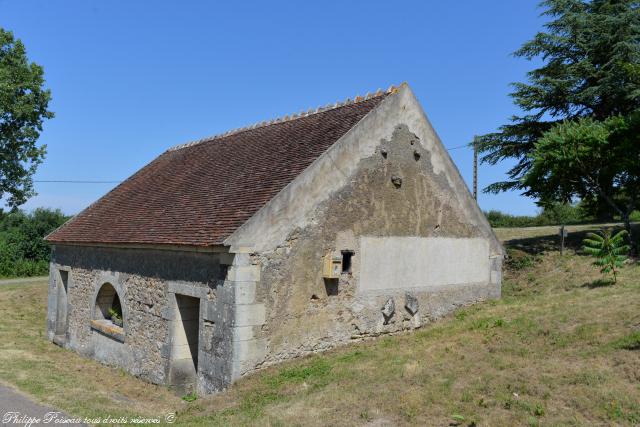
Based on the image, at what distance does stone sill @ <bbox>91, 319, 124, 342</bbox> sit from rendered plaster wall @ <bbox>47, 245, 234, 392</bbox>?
5.8 inches

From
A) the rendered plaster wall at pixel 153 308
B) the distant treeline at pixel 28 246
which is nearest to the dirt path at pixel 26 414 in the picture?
the rendered plaster wall at pixel 153 308

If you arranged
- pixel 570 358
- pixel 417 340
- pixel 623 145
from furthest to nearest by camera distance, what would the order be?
pixel 623 145 < pixel 417 340 < pixel 570 358

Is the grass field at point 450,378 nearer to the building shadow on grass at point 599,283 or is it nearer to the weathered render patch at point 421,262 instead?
the building shadow on grass at point 599,283

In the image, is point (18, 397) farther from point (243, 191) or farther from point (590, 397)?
point (590, 397)

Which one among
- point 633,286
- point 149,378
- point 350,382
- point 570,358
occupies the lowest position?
point 149,378

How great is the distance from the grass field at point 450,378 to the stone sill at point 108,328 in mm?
806

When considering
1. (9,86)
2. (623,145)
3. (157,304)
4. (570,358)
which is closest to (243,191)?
(157,304)

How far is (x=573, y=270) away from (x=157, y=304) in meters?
11.5

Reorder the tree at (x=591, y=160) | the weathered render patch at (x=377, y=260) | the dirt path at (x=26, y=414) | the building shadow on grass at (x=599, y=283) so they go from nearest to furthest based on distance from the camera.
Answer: the dirt path at (x=26, y=414)
the weathered render patch at (x=377, y=260)
the building shadow on grass at (x=599, y=283)
the tree at (x=591, y=160)

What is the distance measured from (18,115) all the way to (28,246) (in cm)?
1096

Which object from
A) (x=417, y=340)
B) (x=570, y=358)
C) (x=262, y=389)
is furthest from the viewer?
(x=417, y=340)

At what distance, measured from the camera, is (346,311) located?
33.3ft

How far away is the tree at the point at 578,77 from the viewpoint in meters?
17.4

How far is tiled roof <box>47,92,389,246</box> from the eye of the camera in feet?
31.7
